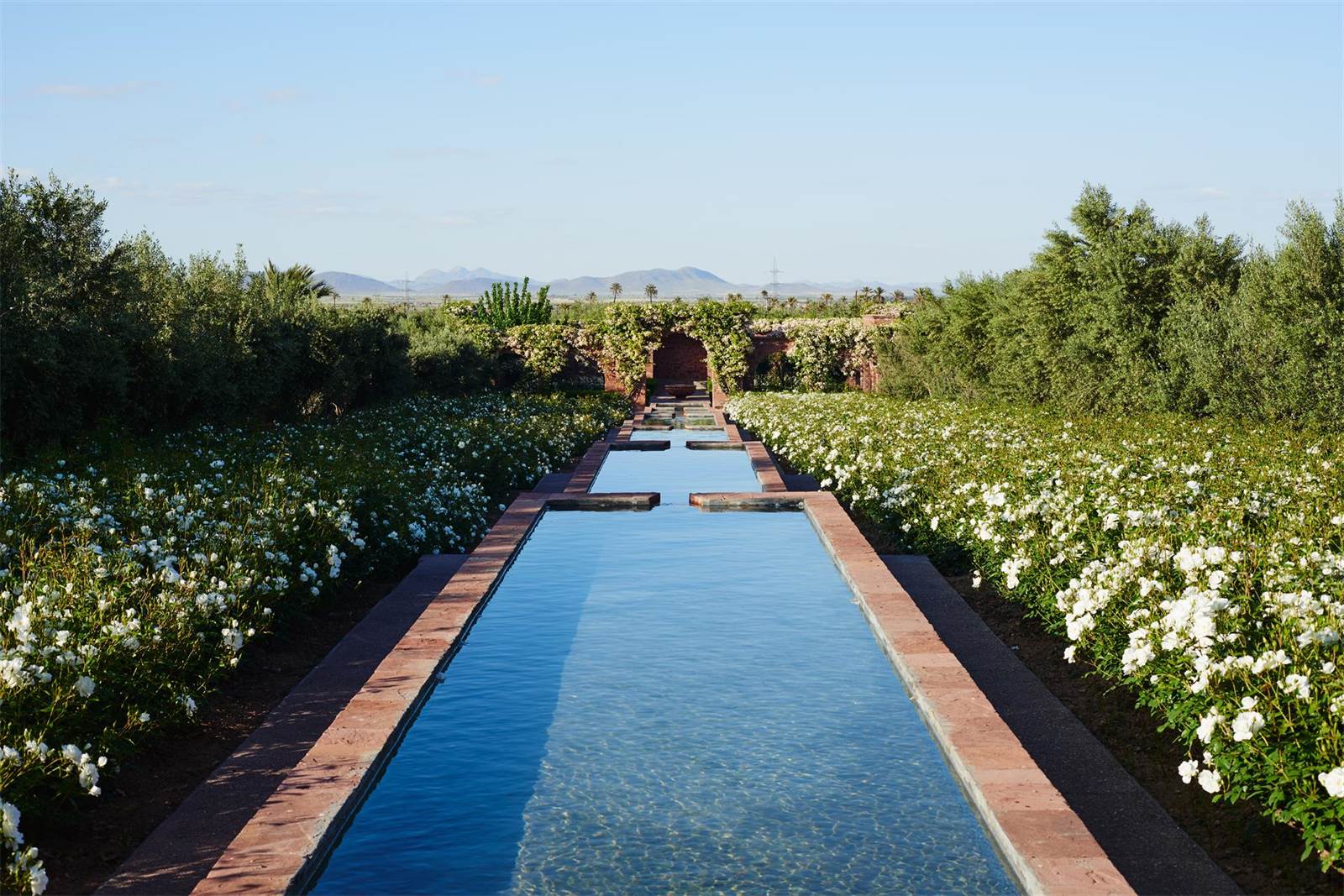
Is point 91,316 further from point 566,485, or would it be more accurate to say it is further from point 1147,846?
point 1147,846

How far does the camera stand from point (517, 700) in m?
6.05

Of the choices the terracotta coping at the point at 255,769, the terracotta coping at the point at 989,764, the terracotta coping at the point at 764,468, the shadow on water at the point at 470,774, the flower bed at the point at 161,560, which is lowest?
the shadow on water at the point at 470,774

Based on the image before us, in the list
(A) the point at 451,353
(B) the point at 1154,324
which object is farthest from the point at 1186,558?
(A) the point at 451,353

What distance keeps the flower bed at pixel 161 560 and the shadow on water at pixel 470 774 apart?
963 millimetres

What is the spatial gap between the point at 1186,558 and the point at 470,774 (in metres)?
3.27

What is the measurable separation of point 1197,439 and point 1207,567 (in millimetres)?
7302

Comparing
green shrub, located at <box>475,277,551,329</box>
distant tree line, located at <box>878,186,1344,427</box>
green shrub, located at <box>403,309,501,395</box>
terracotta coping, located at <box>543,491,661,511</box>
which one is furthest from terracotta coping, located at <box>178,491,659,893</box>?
green shrub, located at <box>475,277,551,329</box>

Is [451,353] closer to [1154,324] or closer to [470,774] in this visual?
[1154,324]

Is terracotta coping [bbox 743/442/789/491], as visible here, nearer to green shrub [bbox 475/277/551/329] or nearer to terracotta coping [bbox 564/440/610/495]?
terracotta coping [bbox 564/440/610/495]

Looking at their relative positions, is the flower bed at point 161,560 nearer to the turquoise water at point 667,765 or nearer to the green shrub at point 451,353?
the turquoise water at point 667,765

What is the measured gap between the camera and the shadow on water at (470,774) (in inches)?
162

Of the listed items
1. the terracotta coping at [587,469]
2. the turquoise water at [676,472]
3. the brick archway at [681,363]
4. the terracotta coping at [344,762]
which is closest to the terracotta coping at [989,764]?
the terracotta coping at [344,762]

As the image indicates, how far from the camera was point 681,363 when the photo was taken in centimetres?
4394

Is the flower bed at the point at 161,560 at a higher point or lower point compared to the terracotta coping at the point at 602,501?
higher
